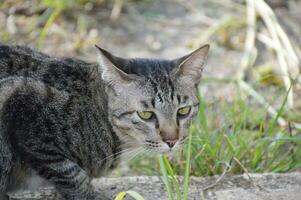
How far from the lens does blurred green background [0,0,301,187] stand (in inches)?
185

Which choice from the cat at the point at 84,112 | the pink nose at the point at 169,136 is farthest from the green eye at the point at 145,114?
the pink nose at the point at 169,136

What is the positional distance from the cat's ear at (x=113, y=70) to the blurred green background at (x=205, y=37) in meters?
1.26

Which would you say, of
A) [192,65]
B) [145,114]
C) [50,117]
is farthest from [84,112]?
[192,65]

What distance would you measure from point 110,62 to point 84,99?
26 cm

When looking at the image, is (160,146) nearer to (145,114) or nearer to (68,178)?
(145,114)

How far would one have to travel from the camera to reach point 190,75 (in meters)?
3.11

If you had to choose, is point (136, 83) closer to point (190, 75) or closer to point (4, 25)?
point (190, 75)

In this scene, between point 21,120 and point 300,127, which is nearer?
point 21,120

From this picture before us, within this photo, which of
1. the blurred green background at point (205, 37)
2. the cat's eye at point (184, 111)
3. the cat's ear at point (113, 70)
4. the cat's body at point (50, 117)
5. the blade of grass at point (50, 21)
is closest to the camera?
the cat's body at point (50, 117)

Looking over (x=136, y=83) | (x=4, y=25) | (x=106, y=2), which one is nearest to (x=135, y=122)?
(x=136, y=83)

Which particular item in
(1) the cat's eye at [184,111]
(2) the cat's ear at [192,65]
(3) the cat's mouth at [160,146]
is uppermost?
(2) the cat's ear at [192,65]

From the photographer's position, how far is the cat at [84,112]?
2.71 metres

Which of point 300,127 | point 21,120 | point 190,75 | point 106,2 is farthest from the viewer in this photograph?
point 106,2

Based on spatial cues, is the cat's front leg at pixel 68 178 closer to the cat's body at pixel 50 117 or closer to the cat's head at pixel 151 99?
the cat's body at pixel 50 117
